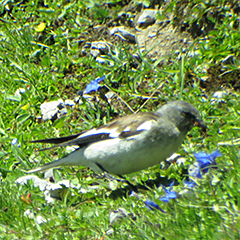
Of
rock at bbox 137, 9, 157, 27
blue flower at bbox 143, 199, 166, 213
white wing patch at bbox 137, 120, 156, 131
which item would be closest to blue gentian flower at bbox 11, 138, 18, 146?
white wing patch at bbox 137, 120, 156, 131

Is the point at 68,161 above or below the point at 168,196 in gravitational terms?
above

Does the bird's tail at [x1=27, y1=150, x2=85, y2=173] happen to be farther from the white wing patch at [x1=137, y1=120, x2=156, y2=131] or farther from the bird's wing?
the white wing patch at [x1=137, y1=120, x2=156, y2=131]

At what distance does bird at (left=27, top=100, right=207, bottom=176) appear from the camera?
Answer: 4.76 metres

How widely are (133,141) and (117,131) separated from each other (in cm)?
32

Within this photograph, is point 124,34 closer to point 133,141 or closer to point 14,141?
point 14,141

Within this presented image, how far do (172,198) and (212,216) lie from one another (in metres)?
0.41

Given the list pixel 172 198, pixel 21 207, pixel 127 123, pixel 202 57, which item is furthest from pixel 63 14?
pixel 172 198

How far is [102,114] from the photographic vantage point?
641cm

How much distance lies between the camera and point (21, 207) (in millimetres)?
4566

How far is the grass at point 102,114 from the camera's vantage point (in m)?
3.58

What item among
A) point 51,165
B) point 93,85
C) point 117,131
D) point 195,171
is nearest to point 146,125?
point 117,131

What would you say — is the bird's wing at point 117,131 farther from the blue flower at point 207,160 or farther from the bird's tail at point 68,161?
the blue flower at point 207,160

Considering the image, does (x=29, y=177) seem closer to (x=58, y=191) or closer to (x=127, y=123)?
(x=58, y=191)

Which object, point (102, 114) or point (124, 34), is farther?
point (124, 34)
